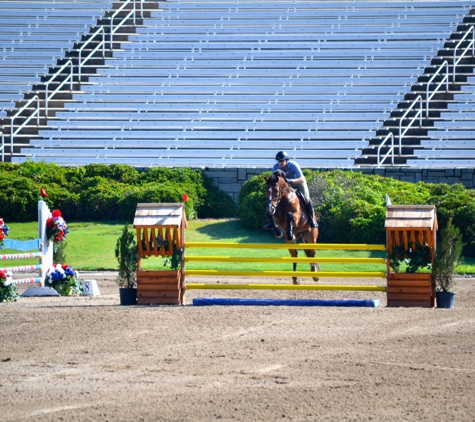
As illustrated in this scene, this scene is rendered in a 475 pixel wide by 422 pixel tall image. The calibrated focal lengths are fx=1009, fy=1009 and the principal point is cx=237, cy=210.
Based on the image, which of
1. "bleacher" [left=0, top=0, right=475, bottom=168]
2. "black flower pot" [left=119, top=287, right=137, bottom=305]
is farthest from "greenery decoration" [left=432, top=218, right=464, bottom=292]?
"bleacher" [left=0, top=0, right=475, bottom=168]

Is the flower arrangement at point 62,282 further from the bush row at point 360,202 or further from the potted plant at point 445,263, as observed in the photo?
the bush row at point 360,202

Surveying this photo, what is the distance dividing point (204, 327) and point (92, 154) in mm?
17828

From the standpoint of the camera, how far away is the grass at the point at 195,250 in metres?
21.8

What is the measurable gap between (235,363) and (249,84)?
74.7ft

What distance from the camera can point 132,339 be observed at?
11.6 meters

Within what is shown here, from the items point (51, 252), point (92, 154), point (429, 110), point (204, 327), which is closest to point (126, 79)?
point (92, 154)

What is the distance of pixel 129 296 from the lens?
14.9 m

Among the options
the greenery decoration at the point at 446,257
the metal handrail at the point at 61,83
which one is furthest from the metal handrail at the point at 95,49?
the greenery decoration at the point at 446,257

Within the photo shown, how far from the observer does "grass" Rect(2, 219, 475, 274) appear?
2181 cm

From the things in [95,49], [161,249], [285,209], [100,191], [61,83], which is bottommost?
[161,249]

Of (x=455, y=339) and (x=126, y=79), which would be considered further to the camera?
(x=126, y=79)

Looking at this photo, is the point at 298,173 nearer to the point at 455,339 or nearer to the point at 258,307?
the point at 258,307

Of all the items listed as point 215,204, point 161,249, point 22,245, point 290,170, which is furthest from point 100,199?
point 161,249

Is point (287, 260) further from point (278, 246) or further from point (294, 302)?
point (294, 302)
